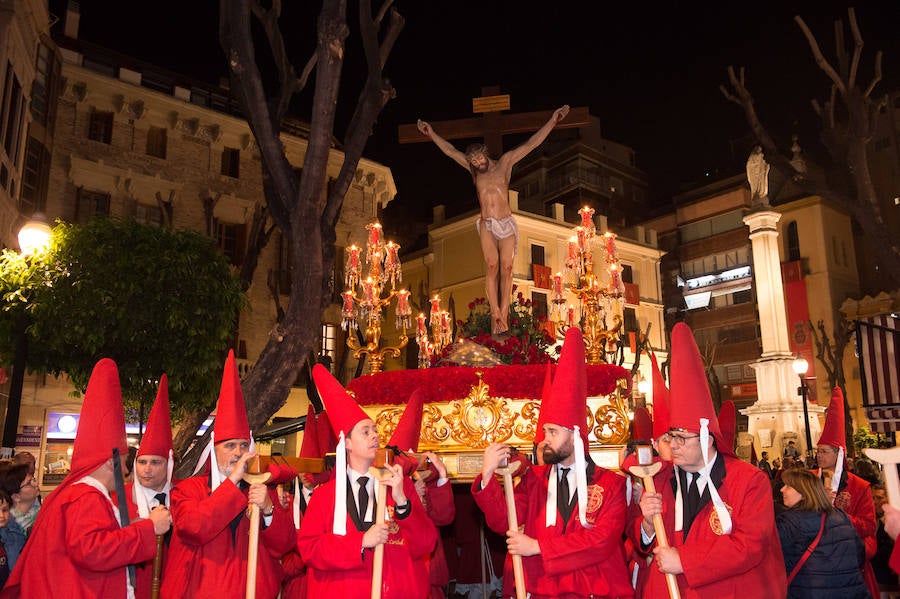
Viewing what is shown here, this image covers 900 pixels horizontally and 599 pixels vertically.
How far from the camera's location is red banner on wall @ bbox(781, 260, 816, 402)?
3881 cm

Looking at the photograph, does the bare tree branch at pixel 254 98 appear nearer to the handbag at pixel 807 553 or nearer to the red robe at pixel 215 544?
the red robe at pixel 215 544

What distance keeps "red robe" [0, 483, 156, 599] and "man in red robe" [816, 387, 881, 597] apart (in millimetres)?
6154

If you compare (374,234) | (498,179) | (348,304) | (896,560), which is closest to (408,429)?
(896,560)

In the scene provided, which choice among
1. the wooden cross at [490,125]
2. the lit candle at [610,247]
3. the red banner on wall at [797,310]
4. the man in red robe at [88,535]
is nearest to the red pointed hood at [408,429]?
the man in red robe at [88,535]

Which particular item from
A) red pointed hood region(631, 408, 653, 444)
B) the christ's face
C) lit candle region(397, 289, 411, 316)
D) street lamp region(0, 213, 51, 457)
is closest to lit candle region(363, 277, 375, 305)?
lit candle region(397, 289, 411, 316)

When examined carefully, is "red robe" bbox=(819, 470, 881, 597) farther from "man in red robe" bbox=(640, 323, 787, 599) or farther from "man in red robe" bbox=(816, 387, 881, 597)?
"man in red robe" bbox=(640, 323, 787, 599)

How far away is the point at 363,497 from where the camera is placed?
4.73 metres

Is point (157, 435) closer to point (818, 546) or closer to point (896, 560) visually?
point (896, 560)

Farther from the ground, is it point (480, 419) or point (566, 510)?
point (480, 419)

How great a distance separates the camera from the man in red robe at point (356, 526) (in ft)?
14.8

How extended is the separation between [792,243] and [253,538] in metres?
42.6

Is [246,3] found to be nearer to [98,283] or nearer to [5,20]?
[98,283]

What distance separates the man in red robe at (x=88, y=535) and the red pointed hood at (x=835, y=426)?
625cm

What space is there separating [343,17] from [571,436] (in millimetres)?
6430
